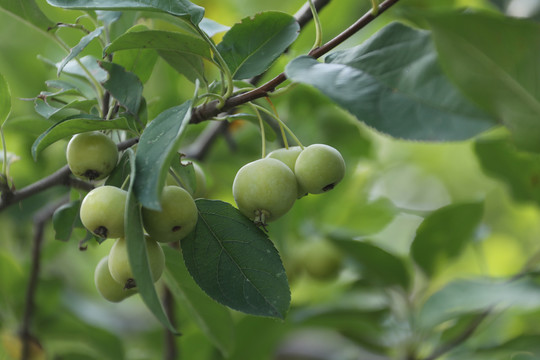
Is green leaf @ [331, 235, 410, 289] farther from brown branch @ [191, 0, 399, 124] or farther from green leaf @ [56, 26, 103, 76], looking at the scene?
green leaf @ [56, 26, 103, 76]

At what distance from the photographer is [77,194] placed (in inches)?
38.9

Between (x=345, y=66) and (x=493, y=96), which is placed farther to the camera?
(x=345, y=66)

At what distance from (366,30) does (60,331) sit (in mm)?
1323

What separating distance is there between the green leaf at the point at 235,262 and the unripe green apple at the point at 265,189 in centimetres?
3

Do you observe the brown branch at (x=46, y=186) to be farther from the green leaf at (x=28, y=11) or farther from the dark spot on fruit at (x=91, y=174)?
the green leaf at (x=28, y=11)

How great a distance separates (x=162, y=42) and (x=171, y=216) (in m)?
0.26

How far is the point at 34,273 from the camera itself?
1.41 meters

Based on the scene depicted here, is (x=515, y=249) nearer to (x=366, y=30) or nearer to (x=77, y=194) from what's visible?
(x=366, y=30)

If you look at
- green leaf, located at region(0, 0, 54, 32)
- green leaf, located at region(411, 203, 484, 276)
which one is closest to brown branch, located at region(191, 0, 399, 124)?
green leaf, located at region(0, 0, 54, 32)

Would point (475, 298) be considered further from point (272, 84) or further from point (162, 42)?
point (162, 42)

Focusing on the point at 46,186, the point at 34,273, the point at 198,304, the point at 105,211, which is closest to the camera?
the point at 105,211

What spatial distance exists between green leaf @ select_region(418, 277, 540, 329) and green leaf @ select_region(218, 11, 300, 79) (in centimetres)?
72

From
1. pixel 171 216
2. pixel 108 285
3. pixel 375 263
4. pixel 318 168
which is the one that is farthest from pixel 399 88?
pixel 375 263

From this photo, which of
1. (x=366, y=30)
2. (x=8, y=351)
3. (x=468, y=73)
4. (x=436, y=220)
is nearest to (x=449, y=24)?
(x=468, y=73)
